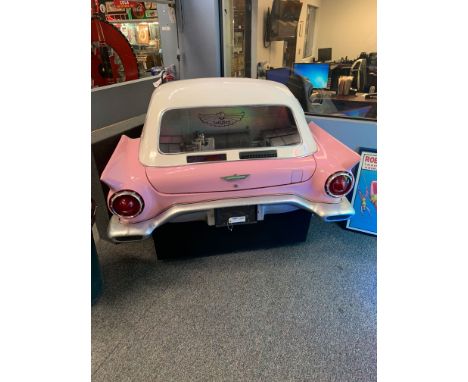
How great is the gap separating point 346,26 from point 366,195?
258 centimetres

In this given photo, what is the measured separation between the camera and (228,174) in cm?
151

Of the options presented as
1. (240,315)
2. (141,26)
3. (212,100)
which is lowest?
(240,315)

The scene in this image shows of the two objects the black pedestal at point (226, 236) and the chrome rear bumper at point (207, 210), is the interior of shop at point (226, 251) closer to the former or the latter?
the black pedestal at point (226, 236)

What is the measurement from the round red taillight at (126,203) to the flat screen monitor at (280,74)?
1941 mm

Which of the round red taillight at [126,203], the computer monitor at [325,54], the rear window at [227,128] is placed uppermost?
the computer monitor at [325,54]

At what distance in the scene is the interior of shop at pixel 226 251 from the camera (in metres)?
1.39

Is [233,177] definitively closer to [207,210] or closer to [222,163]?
[222,163]

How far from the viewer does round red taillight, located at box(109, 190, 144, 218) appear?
1.44 metres

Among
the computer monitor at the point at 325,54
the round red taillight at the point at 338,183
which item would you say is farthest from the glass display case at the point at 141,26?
the round red taillight at the point at 338,183

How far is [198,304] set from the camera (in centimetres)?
166

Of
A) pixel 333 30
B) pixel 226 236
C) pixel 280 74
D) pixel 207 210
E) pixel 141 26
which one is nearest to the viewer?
pixel 207 210

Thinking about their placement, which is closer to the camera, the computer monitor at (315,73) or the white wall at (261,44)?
the computer monitor at (315,73)

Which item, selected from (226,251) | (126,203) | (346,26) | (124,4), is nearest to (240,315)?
(226,251)

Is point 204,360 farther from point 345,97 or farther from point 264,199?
point 345,97
